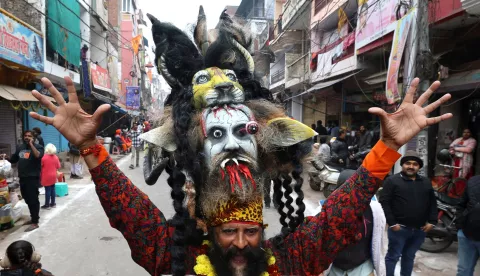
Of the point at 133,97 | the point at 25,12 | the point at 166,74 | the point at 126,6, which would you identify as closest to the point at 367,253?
the point at 166,74

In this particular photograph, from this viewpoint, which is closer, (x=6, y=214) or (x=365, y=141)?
(x=6, y=214)

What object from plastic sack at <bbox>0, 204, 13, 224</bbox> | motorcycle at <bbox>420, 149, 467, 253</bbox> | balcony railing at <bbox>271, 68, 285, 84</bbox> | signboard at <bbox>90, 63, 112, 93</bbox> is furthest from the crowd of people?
balcony railing at <bbox>271, 68, 285, 84</bbox>

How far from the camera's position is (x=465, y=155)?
6.70 m

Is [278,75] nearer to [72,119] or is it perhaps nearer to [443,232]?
[443,232]

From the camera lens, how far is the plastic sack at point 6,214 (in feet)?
17.7

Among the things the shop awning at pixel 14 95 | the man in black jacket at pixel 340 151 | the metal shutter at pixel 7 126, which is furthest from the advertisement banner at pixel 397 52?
the metal shutter at pixel 7 126

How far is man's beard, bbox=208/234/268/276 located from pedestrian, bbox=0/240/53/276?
211 cm

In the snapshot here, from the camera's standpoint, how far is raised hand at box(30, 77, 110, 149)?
1.45 m

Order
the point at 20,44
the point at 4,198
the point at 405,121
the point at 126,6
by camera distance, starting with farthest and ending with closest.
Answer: the point at 126,6 < the point at 20,44 < the point at 4,198 < the point at 405,121

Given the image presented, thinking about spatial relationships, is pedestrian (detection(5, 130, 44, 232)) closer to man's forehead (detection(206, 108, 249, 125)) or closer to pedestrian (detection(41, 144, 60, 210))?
pedestrian (detection(41, 144, 60, 210))

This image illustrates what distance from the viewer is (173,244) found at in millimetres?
1562

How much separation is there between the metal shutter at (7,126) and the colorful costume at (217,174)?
11.4 meters

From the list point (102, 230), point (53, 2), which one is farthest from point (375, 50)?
point (53, 2)

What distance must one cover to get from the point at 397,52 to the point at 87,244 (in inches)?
268
